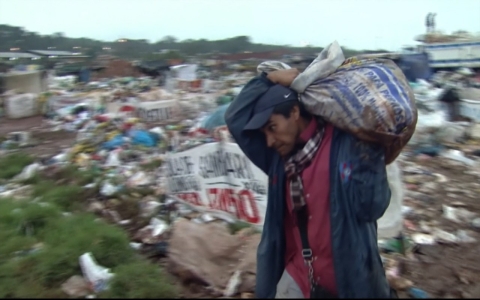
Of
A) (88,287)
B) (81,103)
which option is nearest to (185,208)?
(88,287)

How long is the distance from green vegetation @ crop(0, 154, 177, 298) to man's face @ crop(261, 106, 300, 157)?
82 cm

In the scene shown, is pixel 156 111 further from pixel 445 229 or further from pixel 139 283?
pixel 139 283

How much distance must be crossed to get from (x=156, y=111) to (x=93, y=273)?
6591 millimetres

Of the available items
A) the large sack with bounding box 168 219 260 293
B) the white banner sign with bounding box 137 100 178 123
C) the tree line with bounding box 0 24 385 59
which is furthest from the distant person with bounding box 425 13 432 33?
the large sack with bounding box 168 219 260 293

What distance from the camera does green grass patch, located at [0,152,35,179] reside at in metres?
6.95

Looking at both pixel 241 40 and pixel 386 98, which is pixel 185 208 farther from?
pixel 241 40

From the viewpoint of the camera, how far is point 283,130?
2023 millimetres

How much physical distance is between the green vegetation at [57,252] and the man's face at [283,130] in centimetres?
82

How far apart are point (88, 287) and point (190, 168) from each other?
223 centimetres

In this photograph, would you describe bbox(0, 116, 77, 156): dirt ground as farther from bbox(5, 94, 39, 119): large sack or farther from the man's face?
the man's face

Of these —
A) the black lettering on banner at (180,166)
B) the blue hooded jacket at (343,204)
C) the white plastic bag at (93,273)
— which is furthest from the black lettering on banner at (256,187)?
the blue hooded jacket at (343,204)

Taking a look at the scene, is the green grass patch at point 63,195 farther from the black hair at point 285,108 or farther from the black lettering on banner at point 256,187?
the black hair at point 285,108

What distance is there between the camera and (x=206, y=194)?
5035 mm

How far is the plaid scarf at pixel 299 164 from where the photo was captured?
2.02 meters
